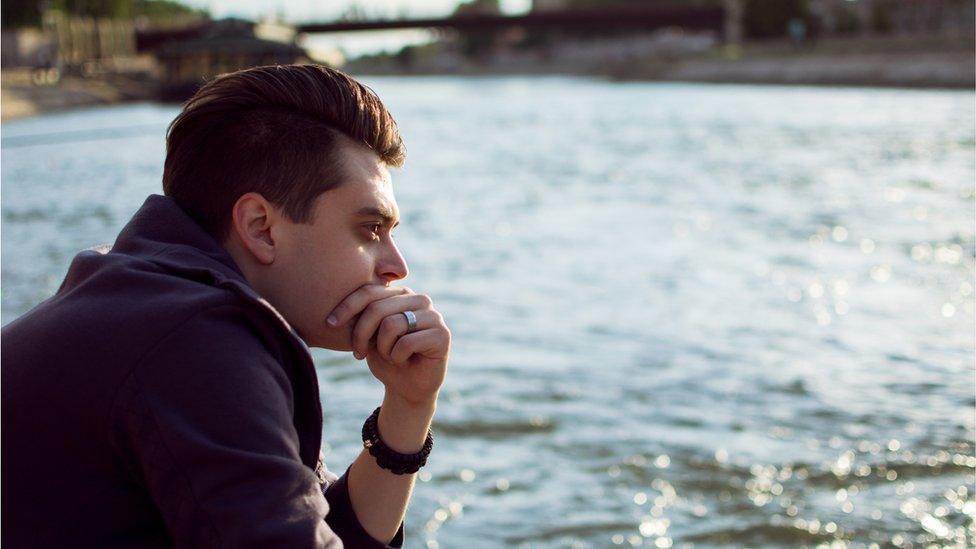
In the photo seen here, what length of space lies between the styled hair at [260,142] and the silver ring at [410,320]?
0.69 feet

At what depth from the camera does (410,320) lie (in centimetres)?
177

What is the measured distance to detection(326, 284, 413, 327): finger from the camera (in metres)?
1.72

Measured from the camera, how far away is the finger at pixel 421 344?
5.81 feet

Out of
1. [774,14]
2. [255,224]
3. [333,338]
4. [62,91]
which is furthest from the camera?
[774,14]

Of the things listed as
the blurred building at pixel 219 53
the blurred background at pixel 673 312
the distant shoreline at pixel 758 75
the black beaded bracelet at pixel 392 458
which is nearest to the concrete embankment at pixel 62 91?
the distant shoreline at pixel 758 75

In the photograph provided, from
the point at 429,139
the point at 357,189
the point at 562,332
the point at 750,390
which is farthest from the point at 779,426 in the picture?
the point at 429,139

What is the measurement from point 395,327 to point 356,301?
0.07 meters

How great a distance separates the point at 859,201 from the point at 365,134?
16.9m

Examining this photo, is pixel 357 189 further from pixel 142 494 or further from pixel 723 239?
pixel 723 239

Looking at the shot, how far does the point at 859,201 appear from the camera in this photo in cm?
1775

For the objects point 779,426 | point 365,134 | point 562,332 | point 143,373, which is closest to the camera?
point 143,373

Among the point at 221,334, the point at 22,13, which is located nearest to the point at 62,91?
the point at 22,13

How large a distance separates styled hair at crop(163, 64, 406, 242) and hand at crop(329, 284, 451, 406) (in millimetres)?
154

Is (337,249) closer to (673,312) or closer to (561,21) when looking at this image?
(673,312)
